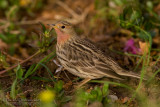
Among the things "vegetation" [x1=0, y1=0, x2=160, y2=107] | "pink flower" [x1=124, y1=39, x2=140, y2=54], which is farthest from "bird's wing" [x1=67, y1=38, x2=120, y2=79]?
"pink flower" [x1=124, y1=39, x2=140, y2=54]

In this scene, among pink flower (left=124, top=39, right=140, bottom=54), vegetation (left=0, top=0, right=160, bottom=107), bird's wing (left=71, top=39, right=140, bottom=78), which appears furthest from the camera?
pink flower (left=124, top=39, right=140, bottom=54)

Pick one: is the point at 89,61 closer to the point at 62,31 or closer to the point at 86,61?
the point at 86,61

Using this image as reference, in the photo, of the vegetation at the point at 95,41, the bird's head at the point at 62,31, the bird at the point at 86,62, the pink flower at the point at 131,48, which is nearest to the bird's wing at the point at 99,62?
→ the bird at the point at 86,62

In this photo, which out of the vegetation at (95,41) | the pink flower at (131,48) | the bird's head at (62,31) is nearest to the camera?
the vegetation at (95,41)

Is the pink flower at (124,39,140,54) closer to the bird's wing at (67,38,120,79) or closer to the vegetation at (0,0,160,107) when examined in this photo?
the vegetation at (0,0,160,107)

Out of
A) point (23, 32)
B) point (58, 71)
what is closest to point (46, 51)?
point (58, 71)

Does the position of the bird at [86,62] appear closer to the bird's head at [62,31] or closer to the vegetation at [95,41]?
the bird's head at [62,31]

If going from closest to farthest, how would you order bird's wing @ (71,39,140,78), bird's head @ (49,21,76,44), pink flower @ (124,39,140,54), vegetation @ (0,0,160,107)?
vegetation @ (0,0,160,107), bird's wing @ (71,39,140,78), bird's head @ (49,21,76,44), pink flower @ (124,39,140,54)

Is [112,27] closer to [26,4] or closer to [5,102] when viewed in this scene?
[26,4]
